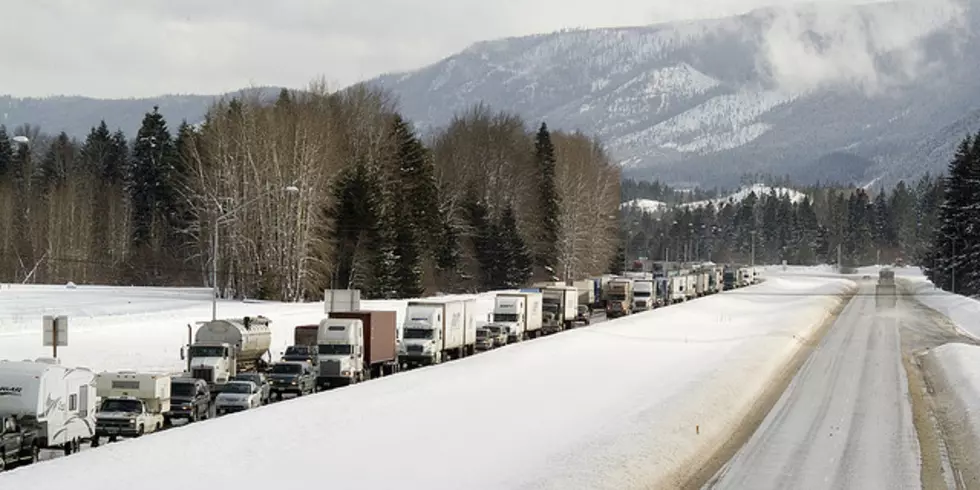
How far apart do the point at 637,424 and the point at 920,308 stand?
87.3m

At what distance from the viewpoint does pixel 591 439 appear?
98.6ft

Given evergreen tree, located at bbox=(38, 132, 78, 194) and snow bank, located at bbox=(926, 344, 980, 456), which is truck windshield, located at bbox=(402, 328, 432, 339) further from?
evergreen tree, located at bbox=(38, 132, 78, 194)

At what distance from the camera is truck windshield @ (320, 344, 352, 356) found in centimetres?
4769

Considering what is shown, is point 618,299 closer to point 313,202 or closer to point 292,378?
point 313,202

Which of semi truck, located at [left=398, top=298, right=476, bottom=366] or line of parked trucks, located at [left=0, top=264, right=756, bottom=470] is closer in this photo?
line of parked trucks, located at [left=0, top=264, right=756, bottom=470]

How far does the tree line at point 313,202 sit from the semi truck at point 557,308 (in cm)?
2044

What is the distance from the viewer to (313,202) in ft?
294

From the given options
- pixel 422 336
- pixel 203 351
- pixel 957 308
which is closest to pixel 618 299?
pixel 957 308

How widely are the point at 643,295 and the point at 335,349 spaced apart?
5898 centimetres

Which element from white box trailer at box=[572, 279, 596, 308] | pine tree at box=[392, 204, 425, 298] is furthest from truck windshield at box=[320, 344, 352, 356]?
white box trailer at box=[572, 279, 596, 308]

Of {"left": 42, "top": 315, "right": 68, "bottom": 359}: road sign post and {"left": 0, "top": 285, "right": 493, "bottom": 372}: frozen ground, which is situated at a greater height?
{"left": 42, "top": 315, "right": 68, "bottom": 359}: road sign post

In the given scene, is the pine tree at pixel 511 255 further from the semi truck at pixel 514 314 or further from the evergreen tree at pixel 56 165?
the evergreen tree at pixel 56 165

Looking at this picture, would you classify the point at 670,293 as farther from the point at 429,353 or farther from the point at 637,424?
the point at 637,424

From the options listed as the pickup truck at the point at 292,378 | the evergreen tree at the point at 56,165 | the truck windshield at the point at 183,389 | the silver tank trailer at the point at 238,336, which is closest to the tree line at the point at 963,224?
the silver tank trailer at the point at 238,336
